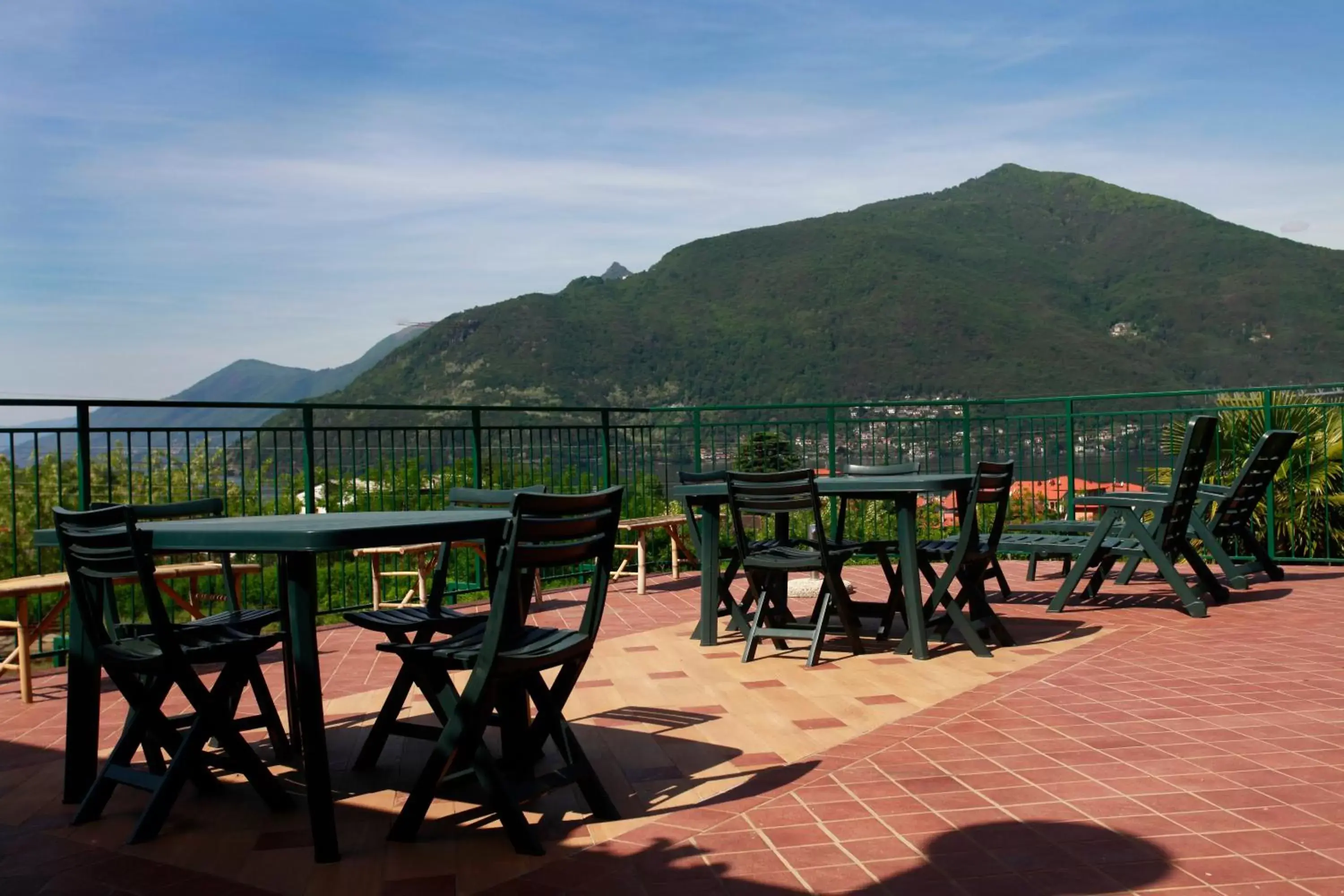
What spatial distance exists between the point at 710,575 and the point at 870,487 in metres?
1.05

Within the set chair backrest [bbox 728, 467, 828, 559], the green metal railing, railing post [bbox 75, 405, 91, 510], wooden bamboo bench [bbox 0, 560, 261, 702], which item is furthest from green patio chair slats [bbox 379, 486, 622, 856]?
the green metal railing

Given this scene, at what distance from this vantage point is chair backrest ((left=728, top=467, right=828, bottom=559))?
17.2 feet

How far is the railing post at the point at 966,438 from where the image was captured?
31.8 feet

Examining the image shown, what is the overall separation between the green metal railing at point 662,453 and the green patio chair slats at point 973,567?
1932mm

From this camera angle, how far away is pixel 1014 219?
80125 millimetres

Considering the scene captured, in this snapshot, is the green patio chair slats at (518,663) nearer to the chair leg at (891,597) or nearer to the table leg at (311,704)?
Answer: the table leg at (311,704)

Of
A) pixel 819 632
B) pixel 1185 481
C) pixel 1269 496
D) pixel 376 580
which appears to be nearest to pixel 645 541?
pixel 376 580

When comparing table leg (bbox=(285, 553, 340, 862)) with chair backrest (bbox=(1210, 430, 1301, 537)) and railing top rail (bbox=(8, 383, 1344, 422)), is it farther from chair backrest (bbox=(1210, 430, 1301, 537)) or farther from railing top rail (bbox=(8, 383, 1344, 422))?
chair backrest (bbox=(1210, 430, 1301, 537))

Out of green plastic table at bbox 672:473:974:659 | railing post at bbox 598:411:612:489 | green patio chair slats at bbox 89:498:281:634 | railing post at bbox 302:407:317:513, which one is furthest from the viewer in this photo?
railing post at bbox 598:411:612:489

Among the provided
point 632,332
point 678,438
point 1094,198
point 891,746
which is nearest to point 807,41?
point 678,438

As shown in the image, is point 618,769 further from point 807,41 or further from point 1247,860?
point 807,41

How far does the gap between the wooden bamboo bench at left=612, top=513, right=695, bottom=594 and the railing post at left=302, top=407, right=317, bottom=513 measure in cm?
199

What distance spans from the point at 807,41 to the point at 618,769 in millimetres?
21935

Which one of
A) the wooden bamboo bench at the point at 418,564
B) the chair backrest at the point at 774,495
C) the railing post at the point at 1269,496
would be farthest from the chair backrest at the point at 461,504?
the railing post at the point at 1269,496
